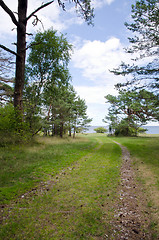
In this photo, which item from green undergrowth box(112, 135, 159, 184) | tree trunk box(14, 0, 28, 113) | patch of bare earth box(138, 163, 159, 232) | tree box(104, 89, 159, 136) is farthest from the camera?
tree box(104, 89, 159, 136)

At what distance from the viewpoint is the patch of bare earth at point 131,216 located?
310 centimetres

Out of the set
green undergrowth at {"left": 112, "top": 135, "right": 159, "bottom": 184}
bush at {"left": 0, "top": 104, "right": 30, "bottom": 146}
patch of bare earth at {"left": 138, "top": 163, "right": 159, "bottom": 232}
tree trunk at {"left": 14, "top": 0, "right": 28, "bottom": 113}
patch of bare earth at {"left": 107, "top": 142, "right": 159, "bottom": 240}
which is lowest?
patch of bare earth at {"left": 107, "top": 142, "right": 159, "bottom": 240}

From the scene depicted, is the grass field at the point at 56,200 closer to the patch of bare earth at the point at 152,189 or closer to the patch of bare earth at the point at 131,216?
the patch of bare earth at the point at 152,189

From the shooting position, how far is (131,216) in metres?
3.72

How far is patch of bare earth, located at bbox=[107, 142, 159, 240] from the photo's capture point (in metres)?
3.10

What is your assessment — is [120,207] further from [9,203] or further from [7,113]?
[7,113]

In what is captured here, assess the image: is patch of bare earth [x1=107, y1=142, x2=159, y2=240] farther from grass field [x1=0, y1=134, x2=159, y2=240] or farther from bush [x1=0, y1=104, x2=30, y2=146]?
bush [x1=0, y1=104, x2=30, y2=146]

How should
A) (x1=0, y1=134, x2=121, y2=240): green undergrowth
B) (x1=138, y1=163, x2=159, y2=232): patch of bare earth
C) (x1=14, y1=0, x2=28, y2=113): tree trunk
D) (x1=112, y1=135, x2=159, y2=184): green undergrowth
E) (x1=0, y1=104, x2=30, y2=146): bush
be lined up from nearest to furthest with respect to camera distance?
1. (x1=0, y1=134, x2=121, y2=240): green undergrowth
2. (x1=138, y1=163, x2=159, y2=232): patch of bare earth
3. (x1=112, y1=135, x2=159, y2=184): green undergrowth
4. (x1=0, y1=104, x2=30, y2=146): bush
5. (x1=14, y1=0, x2=28, y2=113): tree trunk

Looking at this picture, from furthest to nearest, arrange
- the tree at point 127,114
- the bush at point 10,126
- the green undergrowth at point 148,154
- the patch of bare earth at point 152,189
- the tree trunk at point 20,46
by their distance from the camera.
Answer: the tree at point 127,114 → the tree trunk at point 20,46 → the bush at point 10,126 → the green undergrowth at point 148,154 → the patch of bare earth at point 152,189

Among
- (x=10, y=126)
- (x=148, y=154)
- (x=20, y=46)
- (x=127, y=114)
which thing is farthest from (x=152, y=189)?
(x=127, y=114)

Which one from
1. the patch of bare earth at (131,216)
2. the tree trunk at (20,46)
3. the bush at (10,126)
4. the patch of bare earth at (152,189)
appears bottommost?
the patch of bare earth at (131,216)


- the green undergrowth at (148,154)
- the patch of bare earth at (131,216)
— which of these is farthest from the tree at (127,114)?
the patch of bare earth at (131,216)

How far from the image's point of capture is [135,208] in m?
4.09

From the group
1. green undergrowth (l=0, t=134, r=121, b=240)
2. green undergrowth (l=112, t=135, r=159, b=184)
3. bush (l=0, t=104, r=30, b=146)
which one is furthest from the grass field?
bush (l=0, t=104, r=30, b=146)
